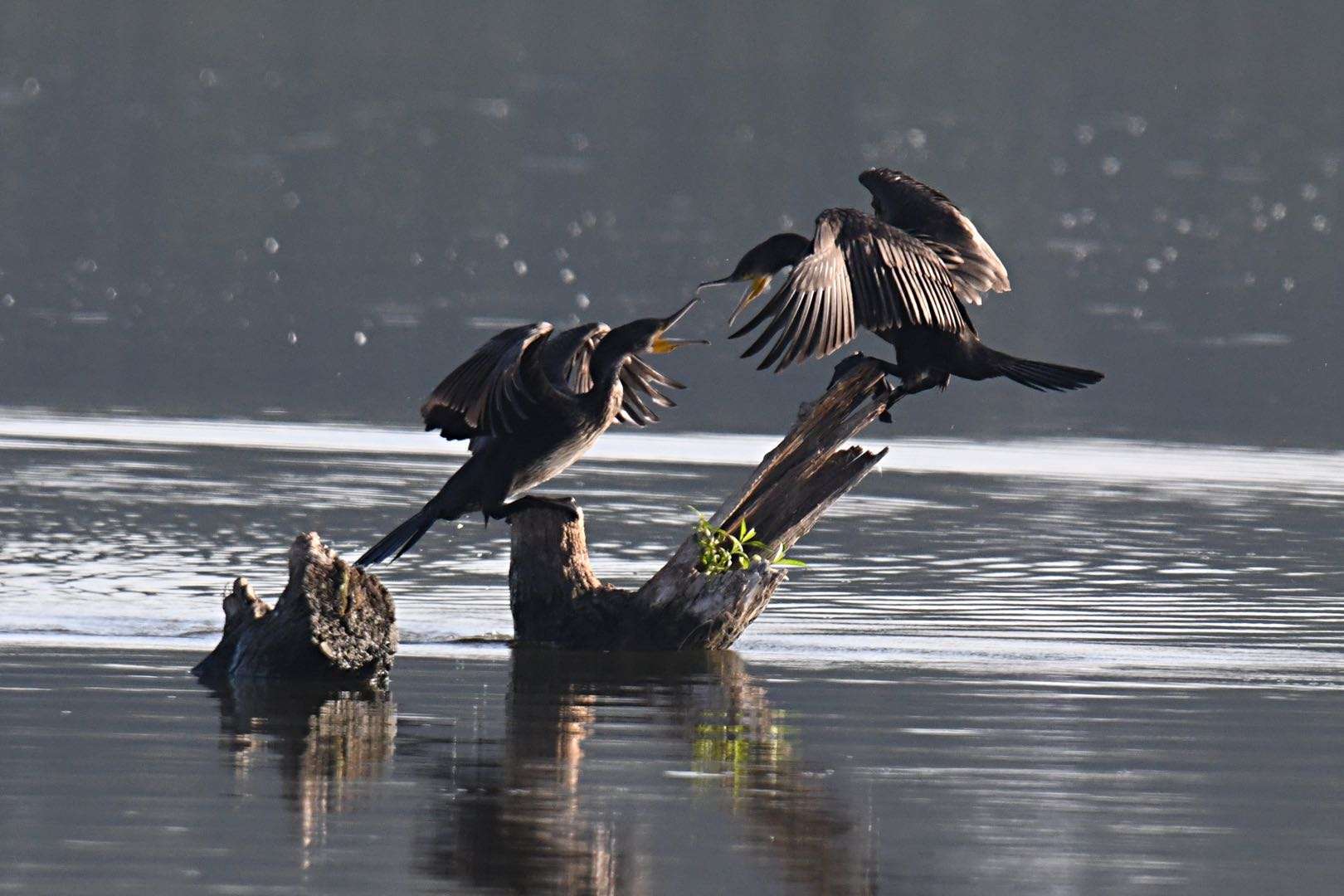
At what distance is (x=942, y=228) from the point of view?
11016 mm

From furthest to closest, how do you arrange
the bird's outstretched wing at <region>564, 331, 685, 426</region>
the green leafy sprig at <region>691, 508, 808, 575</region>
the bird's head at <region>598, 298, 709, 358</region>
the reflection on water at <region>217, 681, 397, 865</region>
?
the bird's outstretched wing at <region>564, 331, 685, 426</region> → the green leafy sprig at <region>691, 508, 808, 575</region> → the bird's head at <region>598, 298, 709, 358</region> → the reflection on water at <region>217, 681, 397, 865</region>

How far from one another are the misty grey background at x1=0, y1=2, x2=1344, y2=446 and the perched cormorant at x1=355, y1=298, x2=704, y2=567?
27.0 feet

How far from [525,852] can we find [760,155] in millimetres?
37055

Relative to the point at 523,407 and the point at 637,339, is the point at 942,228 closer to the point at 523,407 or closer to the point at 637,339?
the point at 637,339

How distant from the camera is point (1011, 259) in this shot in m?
32.9

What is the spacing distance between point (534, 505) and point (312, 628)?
1308mm

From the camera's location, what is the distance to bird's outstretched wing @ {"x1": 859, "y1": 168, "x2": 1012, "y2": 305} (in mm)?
10680

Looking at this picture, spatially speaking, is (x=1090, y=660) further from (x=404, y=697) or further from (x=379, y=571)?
(x=379, y=571)

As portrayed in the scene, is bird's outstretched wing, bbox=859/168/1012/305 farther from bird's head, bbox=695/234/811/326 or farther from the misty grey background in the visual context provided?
the misty grey background

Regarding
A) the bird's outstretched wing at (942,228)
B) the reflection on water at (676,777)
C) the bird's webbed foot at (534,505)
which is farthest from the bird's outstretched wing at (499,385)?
the bird's outstretched wing at (942,228)

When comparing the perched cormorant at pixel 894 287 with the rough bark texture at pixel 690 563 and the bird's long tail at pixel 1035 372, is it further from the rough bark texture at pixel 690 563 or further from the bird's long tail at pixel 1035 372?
the rough bark texture at pixel 690 563

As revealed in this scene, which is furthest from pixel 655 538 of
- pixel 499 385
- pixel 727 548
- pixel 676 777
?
pixel 676 777

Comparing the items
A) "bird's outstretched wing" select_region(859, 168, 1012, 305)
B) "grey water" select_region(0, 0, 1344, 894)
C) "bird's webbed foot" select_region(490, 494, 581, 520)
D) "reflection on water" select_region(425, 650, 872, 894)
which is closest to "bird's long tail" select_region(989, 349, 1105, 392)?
"bird's outstretched wing" select_region(859, 168, 1012, 305)

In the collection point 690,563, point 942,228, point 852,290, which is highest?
point 942,228
